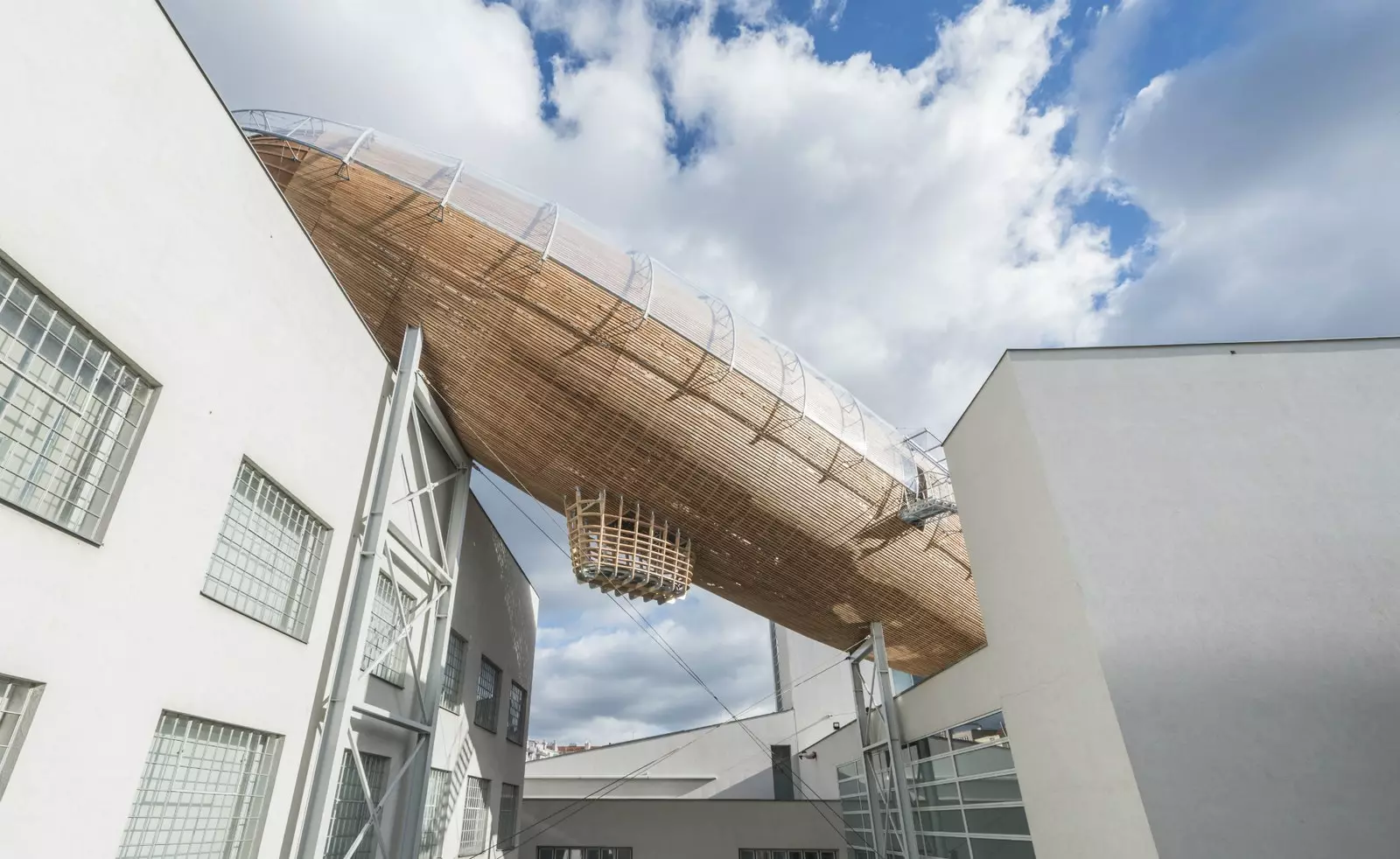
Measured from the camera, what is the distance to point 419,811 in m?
11.2

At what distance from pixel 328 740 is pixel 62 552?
14.6 ft

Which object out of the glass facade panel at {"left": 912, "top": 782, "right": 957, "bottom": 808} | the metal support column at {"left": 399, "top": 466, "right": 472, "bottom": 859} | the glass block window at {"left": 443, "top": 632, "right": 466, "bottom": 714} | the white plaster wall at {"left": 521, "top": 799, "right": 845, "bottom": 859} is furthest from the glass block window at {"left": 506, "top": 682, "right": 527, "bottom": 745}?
the glass facade panel at {"left": 912, "top": 782, "right": 957, "bottom": 808}

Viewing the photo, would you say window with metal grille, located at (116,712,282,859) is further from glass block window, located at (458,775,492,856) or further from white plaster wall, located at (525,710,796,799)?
white plaster wall, located at (525,710,796,799)

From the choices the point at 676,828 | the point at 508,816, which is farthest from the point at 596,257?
the point at 676,828

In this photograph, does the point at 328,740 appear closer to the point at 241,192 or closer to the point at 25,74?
the point at 241,192

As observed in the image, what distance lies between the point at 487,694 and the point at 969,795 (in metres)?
10.7

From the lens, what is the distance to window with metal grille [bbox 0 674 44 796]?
471 cm

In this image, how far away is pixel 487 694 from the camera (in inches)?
652

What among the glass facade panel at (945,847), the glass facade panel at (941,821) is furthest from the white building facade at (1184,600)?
the glass facade panel at (941,821)

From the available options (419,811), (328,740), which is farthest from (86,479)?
(419,811)

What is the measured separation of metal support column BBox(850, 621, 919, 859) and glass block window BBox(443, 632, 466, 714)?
8659 mm

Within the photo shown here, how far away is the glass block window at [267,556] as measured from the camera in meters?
7.22

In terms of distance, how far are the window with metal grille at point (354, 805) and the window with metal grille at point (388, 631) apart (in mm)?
1218

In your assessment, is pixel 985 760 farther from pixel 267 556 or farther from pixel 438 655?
pixel 267 556
